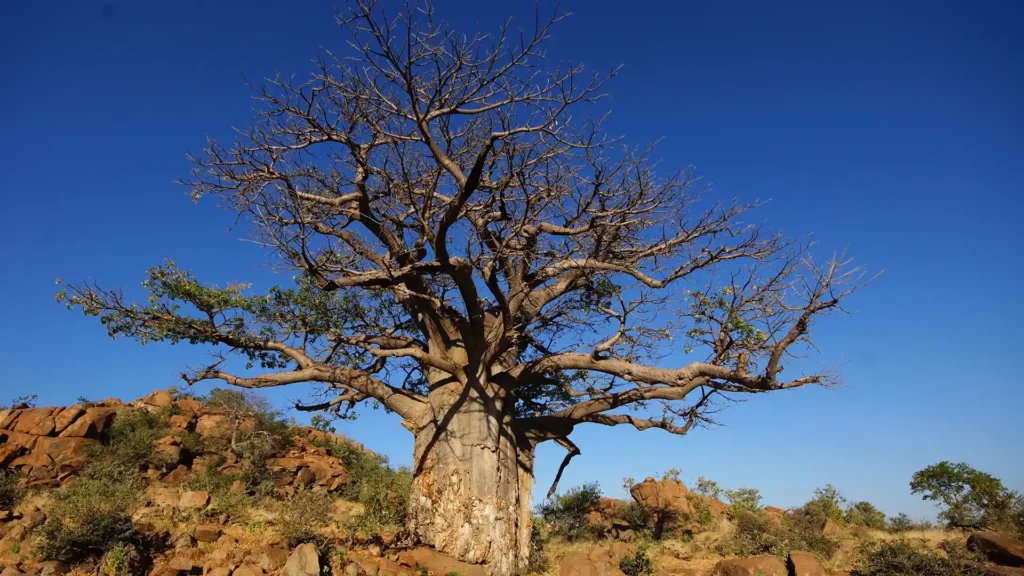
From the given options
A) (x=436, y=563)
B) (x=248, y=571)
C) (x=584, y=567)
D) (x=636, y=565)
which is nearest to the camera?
(x=248, y=571)

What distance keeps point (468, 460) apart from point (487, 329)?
1807 millimetres

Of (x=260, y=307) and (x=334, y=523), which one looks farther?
(x=334, y=523)

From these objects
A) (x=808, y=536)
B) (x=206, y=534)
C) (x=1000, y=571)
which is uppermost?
(x=808, y=536)

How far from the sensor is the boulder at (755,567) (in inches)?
298

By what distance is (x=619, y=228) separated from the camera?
880cm

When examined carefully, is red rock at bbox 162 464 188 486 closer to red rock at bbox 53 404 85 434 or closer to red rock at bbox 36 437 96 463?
red rock at bbox 36 437 96 463

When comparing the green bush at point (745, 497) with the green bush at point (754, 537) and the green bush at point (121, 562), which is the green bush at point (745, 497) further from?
the green bush at point (121, 562)

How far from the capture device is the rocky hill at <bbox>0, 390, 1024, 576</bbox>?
7008 mm

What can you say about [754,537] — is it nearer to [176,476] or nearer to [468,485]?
[468,485]

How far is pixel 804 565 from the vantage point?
Answer: 757 cm

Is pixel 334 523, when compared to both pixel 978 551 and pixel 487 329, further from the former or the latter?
pixel 978 551

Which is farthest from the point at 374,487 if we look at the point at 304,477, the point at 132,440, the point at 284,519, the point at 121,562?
the point at 121,562

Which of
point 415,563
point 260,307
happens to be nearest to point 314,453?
point 260,307

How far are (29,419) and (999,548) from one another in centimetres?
1684
